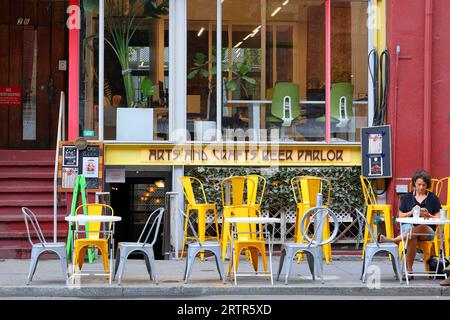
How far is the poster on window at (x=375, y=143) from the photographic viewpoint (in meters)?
14.3

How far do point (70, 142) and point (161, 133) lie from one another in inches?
59.8

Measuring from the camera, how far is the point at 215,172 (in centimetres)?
1441

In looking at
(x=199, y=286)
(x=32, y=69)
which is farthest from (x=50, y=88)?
(x=199, y=286)

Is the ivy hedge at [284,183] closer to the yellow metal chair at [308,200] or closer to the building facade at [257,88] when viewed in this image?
the building facade at [257,88]

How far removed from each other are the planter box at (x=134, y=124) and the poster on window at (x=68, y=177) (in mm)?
953

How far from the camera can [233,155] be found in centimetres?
1455

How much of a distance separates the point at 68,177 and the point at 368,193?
4.84 m

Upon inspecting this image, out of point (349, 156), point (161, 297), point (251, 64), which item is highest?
point (251, 64)

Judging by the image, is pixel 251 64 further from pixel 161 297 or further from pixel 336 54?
pixel 161 297

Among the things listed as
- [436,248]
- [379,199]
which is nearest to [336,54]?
[379,199]

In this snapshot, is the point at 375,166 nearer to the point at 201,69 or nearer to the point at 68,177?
the point at 201,69

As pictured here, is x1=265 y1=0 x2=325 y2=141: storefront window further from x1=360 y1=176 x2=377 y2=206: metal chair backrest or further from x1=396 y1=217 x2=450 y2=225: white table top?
x1=396 y1=217 x2=450 y2=225: white table top

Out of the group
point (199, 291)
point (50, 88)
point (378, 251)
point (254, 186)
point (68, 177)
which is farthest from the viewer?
point (50, 88)
